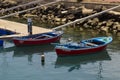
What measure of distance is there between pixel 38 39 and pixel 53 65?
9.66 m

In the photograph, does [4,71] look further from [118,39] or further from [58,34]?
[118,39]

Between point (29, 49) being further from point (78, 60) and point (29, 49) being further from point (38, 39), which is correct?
point (78, 60)

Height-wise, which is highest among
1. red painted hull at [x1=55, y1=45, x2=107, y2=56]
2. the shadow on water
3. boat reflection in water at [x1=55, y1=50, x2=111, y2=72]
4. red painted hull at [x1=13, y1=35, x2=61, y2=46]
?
red painted hull at [x1=55, y1=45, x2=107, y2=56]

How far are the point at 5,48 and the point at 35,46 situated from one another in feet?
14.9

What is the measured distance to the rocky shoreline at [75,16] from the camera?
6731cm

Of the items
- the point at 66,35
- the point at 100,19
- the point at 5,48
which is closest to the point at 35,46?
the point at 5,48

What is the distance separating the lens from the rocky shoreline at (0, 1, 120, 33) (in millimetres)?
67312

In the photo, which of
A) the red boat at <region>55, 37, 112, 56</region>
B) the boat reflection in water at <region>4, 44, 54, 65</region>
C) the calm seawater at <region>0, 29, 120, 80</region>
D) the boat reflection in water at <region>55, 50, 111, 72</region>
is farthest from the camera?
the boat reflection in water at <region>4, 44, 54, 65</region>

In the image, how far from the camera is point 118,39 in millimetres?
60156

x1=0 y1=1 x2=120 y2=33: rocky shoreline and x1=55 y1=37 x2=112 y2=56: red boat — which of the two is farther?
x1=0 y1=1 x2=120 y2=33: rocky shoreline

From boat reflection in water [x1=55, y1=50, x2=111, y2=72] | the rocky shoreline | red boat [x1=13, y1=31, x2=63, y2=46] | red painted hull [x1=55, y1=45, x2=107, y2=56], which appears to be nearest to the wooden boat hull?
red boat [x1=13, y1=31, x2=63, y2=46]

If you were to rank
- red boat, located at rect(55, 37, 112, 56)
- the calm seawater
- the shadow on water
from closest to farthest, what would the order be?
1. the calm seawater
2. red boat, located at rect(55, 37, 112, 56)
3. the shadow on water

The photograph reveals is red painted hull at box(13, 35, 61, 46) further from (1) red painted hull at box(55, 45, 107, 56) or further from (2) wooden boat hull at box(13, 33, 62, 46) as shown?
(1) red painted hull at box(55, 45, 107, 56)

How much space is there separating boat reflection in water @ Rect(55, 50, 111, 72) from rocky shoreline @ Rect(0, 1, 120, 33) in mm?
14698
